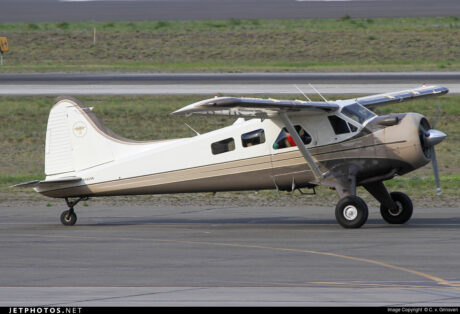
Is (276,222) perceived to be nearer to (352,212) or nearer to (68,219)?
(352,212)

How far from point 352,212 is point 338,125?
1917mm

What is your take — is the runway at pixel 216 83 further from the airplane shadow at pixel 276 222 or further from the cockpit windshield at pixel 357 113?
the cockpit windshield at pixel 357 113

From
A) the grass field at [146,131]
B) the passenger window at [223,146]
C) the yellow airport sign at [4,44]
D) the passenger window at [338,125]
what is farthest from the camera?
the yellow airport sign at [4,44]

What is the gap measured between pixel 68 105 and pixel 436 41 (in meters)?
40.3

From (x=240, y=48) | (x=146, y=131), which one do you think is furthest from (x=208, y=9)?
(x=146, y=131)

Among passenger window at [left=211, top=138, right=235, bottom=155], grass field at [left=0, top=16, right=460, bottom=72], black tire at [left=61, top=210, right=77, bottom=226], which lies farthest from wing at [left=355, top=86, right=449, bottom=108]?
grass field at [left=0, top=16, right=460, bottom=72]

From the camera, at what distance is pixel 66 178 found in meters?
18.6

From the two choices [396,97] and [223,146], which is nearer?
[223,146]

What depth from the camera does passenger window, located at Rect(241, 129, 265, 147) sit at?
17.8 m

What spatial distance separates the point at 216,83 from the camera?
41.2 meters

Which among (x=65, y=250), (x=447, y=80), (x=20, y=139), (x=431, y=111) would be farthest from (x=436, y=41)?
(x=65, y=250)

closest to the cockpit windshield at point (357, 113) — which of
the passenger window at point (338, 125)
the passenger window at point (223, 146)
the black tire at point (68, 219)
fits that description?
the passenger window at point (338, 125)

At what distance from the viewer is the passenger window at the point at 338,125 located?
1733cm

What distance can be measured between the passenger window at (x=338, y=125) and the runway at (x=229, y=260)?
2.08 meters
